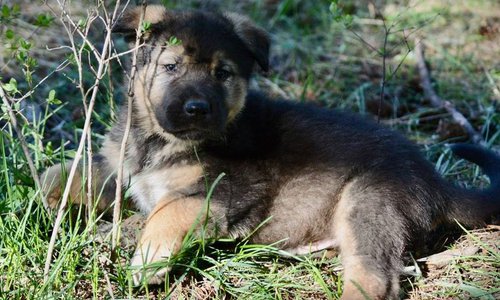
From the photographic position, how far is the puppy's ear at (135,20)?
4.07 meters

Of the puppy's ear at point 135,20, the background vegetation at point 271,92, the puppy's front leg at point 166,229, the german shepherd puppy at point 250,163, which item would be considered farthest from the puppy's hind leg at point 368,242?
the puppy's ear at point 135,20

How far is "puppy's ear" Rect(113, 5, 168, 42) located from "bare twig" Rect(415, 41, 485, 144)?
2524mm

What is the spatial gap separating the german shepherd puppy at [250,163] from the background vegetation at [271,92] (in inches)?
7.2

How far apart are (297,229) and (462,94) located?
2852 millimetres

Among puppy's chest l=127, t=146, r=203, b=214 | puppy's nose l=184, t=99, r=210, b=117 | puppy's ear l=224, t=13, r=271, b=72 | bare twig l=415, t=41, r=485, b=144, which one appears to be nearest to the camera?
puppy's nose l=184, t=99, r=210, b=117

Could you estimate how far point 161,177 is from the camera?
4.11 meters

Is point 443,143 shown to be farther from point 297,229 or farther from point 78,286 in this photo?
point 78,286

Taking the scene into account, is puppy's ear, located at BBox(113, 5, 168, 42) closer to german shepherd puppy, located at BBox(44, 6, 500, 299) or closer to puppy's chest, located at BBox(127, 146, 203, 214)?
german shepherd puppy, located at BBox(44, 6, 500, 299)

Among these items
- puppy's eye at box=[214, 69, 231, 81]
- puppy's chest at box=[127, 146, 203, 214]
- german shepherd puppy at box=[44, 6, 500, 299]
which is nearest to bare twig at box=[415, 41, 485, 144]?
german shepherd puppy at box=[44, 6, 500, 299]

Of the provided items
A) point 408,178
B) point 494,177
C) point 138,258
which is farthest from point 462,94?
point 138,258

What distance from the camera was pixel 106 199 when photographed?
4.41 metres

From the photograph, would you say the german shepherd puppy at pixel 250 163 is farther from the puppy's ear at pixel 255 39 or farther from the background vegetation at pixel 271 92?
the background vegetation at pixel 271 92

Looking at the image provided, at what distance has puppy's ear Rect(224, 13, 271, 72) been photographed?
169 inches

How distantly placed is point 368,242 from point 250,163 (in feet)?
2.65
